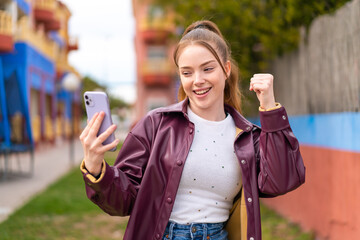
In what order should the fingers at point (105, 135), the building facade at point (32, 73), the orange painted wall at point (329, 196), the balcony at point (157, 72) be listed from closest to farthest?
the fingers at point (105, 135) < the orange painted wall at point (329, 196) < the building facade at point (32, 73) < the balcony at point (157, 72)

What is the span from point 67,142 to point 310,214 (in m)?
22.9

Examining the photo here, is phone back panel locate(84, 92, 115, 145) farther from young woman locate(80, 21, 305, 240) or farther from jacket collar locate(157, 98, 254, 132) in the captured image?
jacket collar locate(157, 98, 254, 132)

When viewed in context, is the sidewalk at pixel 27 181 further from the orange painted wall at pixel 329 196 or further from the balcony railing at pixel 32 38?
the balcony railing at pixel 32 38

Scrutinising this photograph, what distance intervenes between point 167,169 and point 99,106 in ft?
1.51

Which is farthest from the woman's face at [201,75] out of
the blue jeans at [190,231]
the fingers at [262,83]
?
the blue jeans at [190,231]

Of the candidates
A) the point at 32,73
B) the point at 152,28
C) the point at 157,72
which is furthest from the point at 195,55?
the point at 152,28

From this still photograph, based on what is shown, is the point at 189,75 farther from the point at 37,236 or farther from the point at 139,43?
the point at 139,43

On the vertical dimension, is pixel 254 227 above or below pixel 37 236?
above

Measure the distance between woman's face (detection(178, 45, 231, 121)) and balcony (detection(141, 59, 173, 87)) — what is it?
26.3 m

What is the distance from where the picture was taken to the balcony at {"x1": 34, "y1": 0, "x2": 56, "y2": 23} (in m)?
21.5

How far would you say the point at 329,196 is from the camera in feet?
15.4

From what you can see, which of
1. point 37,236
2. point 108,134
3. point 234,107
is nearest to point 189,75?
point 234,107

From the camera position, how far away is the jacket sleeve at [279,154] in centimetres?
210

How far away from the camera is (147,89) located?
29.5 metres
